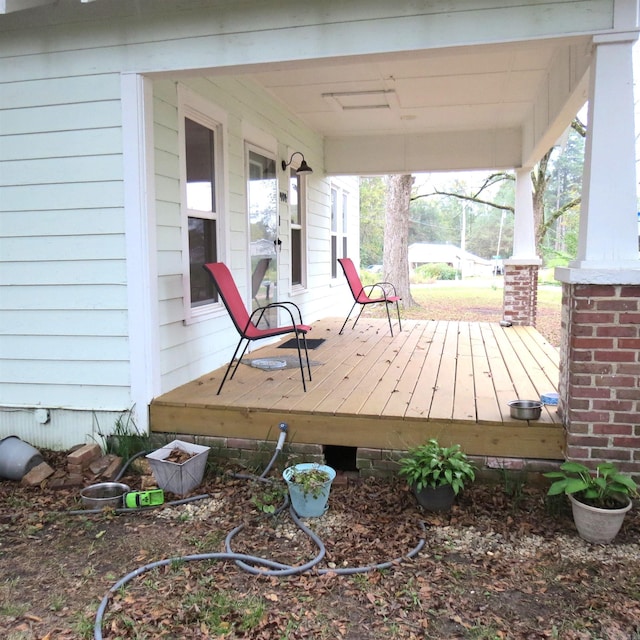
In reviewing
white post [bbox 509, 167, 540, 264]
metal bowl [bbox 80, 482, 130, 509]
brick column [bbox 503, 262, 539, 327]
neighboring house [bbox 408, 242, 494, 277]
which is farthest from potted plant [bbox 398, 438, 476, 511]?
neighboring house [bbox 408, 242, 494, 277]

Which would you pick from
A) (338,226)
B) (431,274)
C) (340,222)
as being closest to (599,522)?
(338,226)

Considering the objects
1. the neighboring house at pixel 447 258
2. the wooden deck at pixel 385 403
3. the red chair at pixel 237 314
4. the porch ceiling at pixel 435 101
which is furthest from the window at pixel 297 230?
the neighboring house at pixel 447 258

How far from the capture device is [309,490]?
276cm

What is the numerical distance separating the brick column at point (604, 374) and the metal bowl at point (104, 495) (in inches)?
89.2

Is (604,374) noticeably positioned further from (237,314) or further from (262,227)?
(262,227)

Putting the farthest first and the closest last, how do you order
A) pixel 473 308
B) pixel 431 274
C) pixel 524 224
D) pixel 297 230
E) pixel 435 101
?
pixel 431 274 → pixel 473 308 → pixel 524 224 → pixel 297 230 → pixel 435 101

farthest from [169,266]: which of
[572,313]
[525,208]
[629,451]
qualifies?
[525,208]

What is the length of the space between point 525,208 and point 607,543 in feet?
17.9

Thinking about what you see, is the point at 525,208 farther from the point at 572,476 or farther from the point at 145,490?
the point at 145,490

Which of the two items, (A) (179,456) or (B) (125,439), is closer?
(A) (179,456)

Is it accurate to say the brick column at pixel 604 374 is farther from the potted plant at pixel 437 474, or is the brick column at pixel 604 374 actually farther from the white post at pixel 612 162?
the potted plant at pixel 437 474

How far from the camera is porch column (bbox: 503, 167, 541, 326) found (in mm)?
7211

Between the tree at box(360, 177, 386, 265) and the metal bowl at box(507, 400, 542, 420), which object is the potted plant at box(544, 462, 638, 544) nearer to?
the metal bowl at box(507, 400, 542, 420)

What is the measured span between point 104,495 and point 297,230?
14.9ft
